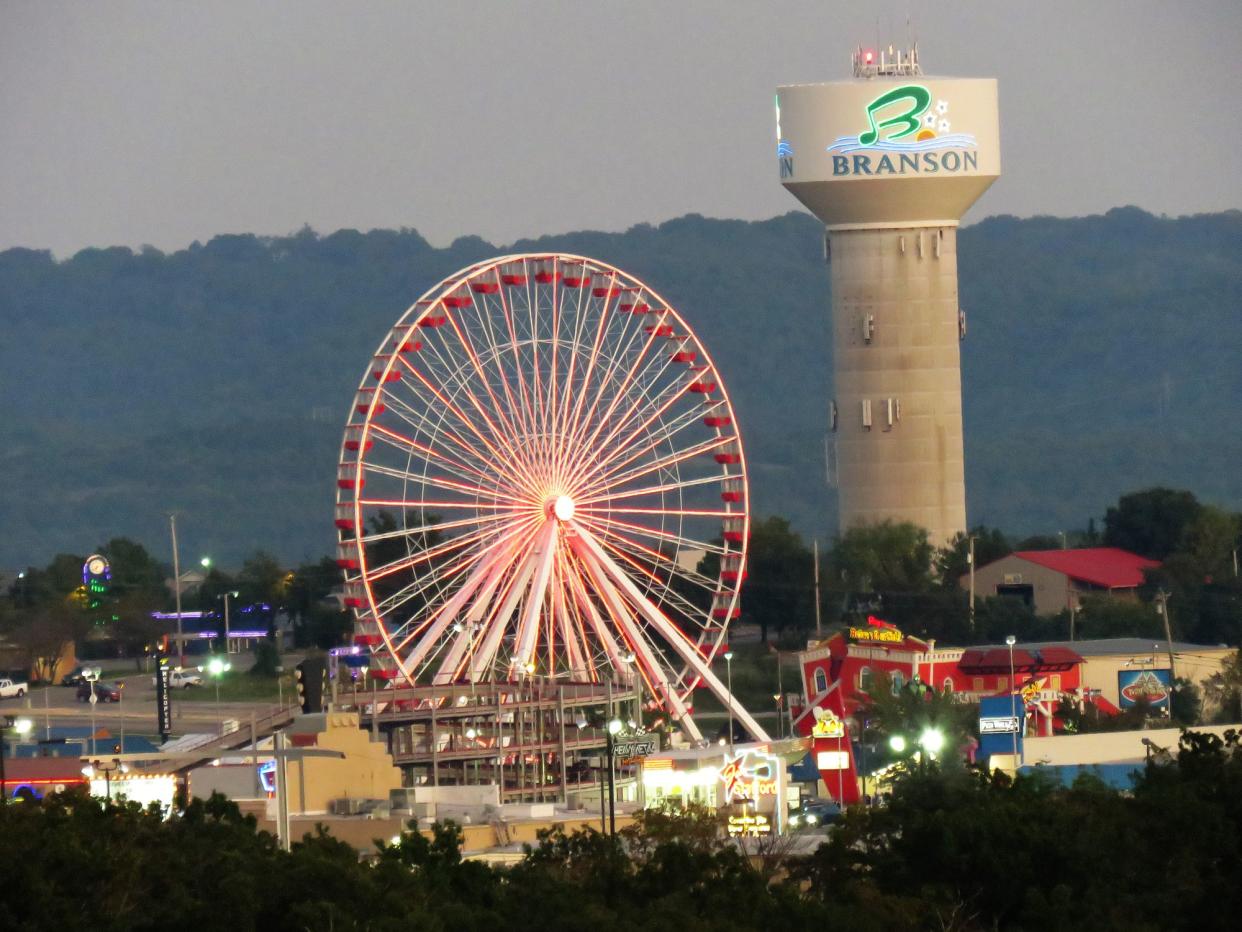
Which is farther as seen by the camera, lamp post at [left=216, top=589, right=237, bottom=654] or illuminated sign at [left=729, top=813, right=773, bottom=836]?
lamp post at [left=216, top=589, right=237, bottom=654]

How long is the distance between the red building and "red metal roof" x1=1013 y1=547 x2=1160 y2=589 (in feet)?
150

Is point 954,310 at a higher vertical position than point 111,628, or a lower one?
higher

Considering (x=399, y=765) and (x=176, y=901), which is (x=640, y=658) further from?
(x=176, y=901)

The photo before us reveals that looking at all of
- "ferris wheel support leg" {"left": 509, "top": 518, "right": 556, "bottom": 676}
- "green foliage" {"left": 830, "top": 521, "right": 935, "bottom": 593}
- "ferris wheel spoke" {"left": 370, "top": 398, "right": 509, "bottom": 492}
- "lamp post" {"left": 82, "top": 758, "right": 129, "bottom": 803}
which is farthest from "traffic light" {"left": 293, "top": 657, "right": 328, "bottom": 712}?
"green foliage" {"left": 830, "top": 521, "right": 935, "bottom": 593}

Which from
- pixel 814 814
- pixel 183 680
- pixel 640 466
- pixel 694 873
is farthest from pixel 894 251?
pixel 694 873

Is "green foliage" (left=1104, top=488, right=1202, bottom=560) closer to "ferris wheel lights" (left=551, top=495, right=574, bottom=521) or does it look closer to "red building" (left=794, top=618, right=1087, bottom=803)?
"red building" (left=794, top=618, right=1087, bottom=803)

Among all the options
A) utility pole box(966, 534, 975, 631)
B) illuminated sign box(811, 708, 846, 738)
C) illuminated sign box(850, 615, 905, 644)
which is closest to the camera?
illuminated sign box(811, 708, 846, 738)

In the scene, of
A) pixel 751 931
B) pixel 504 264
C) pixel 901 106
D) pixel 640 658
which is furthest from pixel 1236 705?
pixel 751 931

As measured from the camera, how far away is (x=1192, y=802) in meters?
51.8

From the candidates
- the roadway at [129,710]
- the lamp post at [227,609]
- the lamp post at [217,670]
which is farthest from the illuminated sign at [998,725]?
the lamp post at [227,609]

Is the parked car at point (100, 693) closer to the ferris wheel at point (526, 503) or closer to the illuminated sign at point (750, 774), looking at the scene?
the ferris wheel at point (526, 503)

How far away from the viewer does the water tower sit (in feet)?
448

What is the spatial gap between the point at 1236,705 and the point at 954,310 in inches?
1728

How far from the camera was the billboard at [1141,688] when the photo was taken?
104 metres
